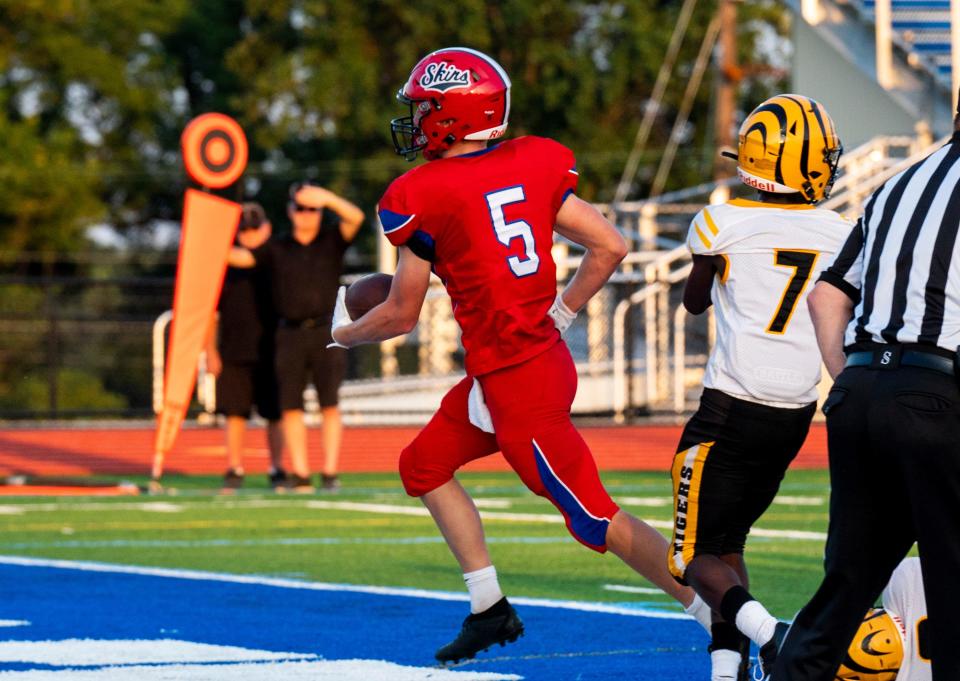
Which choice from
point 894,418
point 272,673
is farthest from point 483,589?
point 894,418

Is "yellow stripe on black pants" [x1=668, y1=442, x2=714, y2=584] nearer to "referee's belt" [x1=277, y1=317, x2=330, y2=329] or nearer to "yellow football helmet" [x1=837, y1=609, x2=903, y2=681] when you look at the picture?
"yellow football helmet" [x1=837, y1=609, x2=903, y2=681]

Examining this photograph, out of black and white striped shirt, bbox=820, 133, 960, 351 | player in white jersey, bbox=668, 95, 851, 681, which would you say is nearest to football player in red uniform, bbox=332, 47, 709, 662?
player in white jersey, bbox=668, 95, 851, 681

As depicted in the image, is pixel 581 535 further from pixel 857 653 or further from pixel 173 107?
pixel 173 107

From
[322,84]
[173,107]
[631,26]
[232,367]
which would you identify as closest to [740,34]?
[631,26]

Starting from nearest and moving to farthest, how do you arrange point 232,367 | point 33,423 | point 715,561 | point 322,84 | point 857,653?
point 857,653
point 715,561
point 232,367
point 33,423
point 322,84

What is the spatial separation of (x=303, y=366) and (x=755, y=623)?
24.9 ft

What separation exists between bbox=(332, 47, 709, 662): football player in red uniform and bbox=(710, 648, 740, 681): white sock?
0.29m

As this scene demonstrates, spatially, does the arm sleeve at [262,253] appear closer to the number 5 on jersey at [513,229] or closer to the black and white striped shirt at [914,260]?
the number 5 on jersey at [513,229]

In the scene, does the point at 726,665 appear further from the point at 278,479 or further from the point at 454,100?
the point at 278,479

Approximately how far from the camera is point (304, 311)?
39.6 ft

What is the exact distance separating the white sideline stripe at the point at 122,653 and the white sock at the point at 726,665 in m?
1.41

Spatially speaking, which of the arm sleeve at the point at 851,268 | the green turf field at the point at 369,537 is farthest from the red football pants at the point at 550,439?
Result: the green turf field at the point at 369,537

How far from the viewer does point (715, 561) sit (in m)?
5.13

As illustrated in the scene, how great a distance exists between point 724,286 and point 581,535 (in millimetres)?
838
